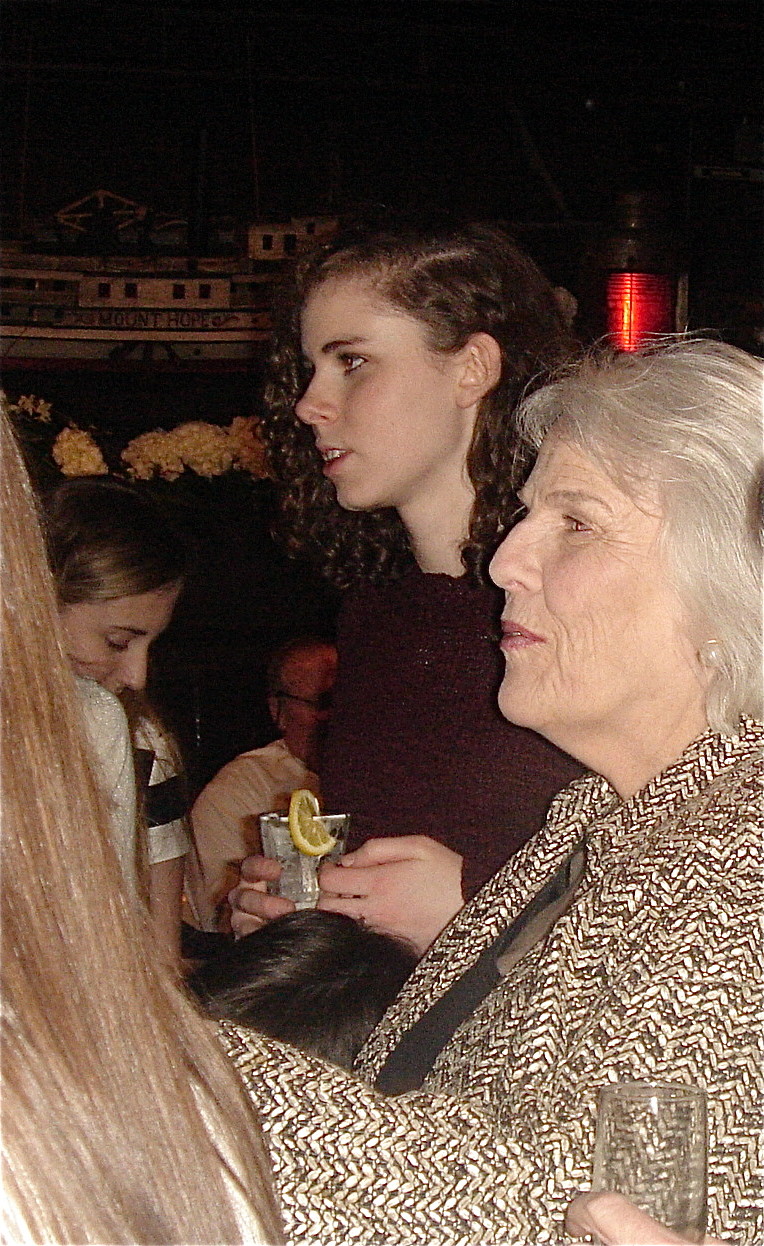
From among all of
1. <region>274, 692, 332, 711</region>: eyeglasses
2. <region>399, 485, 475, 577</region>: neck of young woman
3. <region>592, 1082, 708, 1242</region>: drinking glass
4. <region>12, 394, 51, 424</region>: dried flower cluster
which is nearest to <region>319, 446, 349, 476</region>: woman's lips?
<region>399, 485, 475, 577</region>: neck of young woman

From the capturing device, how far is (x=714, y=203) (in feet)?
22.2

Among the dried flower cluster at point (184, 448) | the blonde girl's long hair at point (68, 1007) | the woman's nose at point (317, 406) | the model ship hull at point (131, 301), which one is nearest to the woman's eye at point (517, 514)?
the woman's nose at point (317, 406)

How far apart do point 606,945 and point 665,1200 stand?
26 centimetres

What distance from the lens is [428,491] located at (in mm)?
2086

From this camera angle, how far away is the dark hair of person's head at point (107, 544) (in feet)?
9.60

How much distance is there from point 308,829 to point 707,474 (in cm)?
Answer: 70

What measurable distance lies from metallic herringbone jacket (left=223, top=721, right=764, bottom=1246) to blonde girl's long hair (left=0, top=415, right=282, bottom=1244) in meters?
0.25

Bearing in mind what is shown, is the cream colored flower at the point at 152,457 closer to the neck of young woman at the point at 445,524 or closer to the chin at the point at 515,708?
the neck of young woman at the point at 445,524

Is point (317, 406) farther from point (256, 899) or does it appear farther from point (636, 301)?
point (636, 301)

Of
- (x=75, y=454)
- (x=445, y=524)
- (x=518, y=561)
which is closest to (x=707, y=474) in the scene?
(x=518, y=561)

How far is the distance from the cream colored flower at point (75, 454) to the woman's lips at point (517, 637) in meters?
2.50

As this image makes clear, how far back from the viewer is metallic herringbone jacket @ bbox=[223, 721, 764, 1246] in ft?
3.21

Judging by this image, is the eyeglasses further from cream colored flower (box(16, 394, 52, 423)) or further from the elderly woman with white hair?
the elderly woman with white hair

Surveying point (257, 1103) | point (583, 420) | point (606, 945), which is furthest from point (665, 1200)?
point (583, 420)
